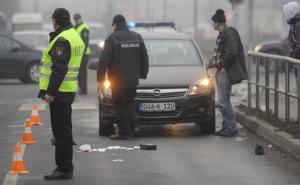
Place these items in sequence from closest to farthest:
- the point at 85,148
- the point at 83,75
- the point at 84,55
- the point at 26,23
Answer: the point at 85,148 < the point at 84,55 < the point at 83,75 < the point at 26,23

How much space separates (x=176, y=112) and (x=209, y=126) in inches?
25.9

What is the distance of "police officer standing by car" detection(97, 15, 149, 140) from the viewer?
12875 mm

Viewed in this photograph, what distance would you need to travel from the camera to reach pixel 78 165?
35.4ft

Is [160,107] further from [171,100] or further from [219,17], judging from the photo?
[219,17]

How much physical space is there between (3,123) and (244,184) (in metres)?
7.28

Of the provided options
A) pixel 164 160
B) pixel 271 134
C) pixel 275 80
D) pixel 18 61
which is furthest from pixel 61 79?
pixel 18 61

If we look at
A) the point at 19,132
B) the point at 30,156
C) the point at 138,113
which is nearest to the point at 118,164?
the point at 30,156

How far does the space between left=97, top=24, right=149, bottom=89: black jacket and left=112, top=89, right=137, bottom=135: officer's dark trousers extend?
11 centimetres

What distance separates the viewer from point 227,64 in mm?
13328

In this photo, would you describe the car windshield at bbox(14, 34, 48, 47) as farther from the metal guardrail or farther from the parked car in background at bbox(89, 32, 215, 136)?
the parked car in background at bbox(89, 32, 215, 136)

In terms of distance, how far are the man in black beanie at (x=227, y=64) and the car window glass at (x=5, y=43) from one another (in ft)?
45.5

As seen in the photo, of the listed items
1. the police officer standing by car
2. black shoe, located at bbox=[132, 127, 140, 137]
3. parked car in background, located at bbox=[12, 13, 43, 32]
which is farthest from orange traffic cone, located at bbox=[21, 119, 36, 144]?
parked car in background, located at bbox=[12, 13, 43, 32]

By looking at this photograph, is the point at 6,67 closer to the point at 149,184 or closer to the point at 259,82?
the point at 259,82

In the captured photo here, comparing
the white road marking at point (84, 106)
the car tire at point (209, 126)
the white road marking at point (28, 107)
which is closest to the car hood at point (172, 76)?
the car tire at point (209, 126)
